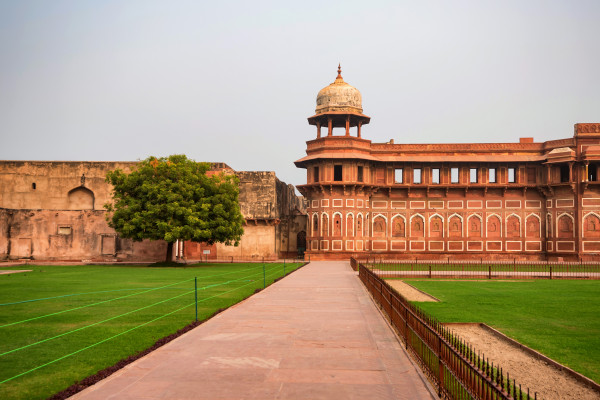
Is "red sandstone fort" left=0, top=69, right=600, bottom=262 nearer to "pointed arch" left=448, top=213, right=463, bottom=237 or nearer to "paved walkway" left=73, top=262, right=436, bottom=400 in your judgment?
"pointed arch" left=448, top=213, right=463, bottom=237

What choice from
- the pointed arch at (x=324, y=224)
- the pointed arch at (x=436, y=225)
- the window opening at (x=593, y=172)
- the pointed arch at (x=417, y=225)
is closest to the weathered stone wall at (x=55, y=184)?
the pointed arch at (x=324, y=224)

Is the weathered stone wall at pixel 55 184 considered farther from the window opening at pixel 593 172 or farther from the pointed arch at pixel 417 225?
the window opening at pixel 593 172

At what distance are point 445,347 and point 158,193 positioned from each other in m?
31.5

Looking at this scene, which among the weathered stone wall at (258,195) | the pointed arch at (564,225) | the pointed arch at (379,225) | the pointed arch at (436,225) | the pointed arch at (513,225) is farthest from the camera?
the weathered stone wall at (258,195)

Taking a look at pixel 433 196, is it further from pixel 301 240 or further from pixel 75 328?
pixel 75 328

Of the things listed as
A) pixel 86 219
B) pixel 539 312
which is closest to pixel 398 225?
pixel 86 219

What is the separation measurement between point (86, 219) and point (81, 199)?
5.48 meters

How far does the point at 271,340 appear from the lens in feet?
30.5

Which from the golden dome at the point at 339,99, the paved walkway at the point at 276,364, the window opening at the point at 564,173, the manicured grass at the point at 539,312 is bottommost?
the manicured grass at the point at 539,312

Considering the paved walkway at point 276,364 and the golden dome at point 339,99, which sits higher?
the golden dome at point 339,99

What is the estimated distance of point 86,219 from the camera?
43188 mm

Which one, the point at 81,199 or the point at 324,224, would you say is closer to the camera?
the point at 324,224

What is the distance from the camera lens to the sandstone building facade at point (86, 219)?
42.8 m

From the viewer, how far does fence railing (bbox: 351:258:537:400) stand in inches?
187
